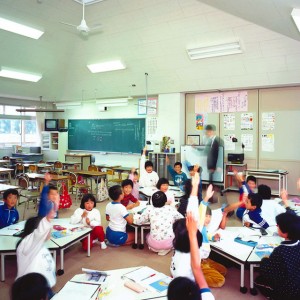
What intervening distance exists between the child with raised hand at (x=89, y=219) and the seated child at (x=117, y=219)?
5.8 inches

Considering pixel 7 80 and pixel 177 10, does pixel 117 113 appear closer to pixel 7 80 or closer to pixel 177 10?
pixel 7 80

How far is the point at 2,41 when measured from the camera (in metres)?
6.69

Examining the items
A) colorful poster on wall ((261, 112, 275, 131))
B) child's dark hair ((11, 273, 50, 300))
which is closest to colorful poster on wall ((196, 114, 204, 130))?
colorful poster on wall ((261, 112, 275, 131))

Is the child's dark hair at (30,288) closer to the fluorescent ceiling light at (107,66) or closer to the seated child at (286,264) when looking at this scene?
the seated child at (286,264)

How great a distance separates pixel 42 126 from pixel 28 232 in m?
10.1

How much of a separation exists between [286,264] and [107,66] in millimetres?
7137

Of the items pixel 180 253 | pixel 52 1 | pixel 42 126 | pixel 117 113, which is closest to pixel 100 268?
pixel 180 253

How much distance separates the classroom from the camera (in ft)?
17.1

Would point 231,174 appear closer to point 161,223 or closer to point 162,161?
point 162,161

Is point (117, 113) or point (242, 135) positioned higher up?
point (117, 113)

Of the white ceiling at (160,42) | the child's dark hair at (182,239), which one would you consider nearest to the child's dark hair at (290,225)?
the child's dark hair at (182,239)

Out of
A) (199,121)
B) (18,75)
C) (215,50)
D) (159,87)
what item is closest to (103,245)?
(215,50)

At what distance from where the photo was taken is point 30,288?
1252 millimetres

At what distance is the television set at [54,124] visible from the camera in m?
10.6
